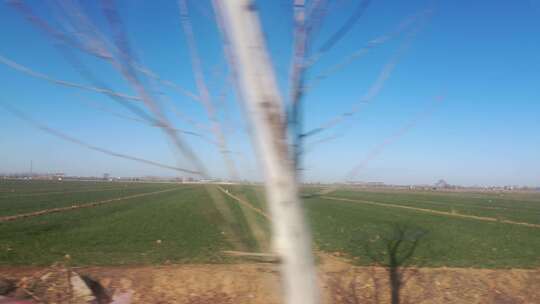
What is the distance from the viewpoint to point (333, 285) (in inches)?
407

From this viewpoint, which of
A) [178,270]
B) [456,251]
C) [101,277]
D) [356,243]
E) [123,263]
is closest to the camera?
[101,277]

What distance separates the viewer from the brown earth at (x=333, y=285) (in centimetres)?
963

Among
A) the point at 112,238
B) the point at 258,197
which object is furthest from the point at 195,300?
the point at 112,238

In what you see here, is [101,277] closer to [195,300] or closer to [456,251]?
[195,300]

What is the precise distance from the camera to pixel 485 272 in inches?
484

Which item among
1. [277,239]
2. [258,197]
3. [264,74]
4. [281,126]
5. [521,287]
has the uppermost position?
[264,74]

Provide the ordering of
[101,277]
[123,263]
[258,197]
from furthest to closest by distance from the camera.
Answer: [123,263], [101,277], [258,197]

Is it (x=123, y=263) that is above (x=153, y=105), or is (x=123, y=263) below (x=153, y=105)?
below

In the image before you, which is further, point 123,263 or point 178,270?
point 123,263

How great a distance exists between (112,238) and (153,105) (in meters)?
18.3

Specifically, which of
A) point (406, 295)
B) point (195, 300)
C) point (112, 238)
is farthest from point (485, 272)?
point (112, 238)

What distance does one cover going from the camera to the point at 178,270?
10.8 metres

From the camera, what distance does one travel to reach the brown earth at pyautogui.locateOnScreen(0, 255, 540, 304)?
31.6ft

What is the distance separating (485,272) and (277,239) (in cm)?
1330
